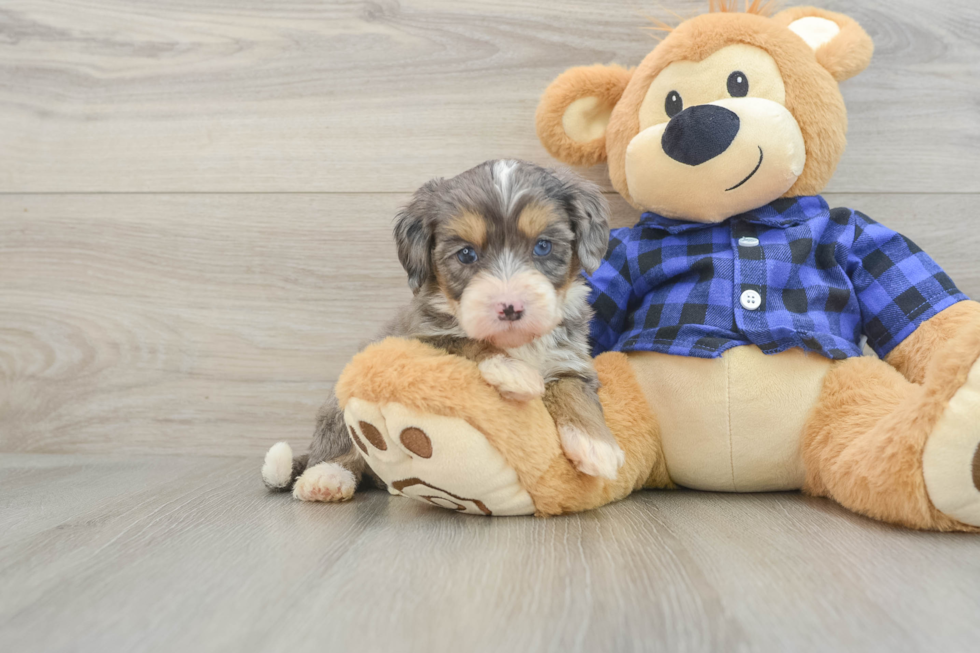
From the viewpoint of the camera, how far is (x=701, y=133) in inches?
57.1

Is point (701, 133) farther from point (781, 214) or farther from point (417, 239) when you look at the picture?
point (417, 239)

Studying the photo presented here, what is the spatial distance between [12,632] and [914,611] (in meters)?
1.14

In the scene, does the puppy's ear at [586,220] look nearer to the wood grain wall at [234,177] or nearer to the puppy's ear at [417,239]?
the puppy's ear at [417,239]

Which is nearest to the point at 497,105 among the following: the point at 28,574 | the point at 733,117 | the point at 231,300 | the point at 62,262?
the point at 733,117

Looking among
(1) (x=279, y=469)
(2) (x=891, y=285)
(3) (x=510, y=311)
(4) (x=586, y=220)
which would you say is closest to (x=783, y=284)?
(2) (x=891, y=285)

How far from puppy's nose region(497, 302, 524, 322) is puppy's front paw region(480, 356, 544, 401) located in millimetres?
113

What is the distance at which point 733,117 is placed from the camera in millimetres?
1454

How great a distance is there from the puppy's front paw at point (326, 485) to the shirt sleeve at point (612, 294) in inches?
26.7

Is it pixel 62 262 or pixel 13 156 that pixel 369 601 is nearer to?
pixel 62 262

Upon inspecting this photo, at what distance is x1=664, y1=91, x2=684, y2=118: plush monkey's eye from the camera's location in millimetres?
1567

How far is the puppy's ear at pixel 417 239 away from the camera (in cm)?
138

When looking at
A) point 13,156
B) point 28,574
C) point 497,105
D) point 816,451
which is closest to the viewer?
point 28,574

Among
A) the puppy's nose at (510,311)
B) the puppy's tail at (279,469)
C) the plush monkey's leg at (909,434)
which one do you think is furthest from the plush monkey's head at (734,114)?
the puppy's tail at (279,469)

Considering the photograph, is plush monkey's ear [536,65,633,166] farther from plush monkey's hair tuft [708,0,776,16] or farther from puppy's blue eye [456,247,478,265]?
puppy's blue eye [456,247,478,265]
